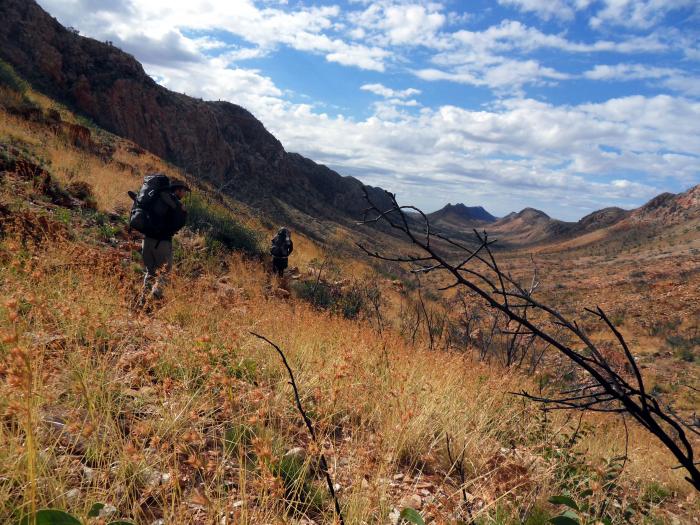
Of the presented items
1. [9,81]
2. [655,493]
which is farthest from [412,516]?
[9,81]

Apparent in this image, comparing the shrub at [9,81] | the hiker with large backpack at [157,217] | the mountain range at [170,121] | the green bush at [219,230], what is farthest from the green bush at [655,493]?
the shrub at [9,81]

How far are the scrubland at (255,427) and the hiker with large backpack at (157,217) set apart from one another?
3.89ft

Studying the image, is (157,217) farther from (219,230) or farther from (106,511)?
(219,230)

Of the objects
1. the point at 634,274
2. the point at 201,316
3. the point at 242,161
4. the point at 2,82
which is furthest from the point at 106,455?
the point at 242,161

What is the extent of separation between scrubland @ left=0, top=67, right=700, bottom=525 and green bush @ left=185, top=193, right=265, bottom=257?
4989mm

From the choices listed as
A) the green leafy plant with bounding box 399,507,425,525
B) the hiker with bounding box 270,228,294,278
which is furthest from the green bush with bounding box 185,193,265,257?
the green leafy plant with bounding box 399,507,425,525

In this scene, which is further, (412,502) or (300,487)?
(412,502)

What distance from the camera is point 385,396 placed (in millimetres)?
3137

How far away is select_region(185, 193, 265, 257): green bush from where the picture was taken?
36.2 feet

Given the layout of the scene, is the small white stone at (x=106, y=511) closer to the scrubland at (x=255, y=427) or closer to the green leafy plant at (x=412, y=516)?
the scrubland at (x=255, y=427)

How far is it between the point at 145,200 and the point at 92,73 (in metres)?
28.9

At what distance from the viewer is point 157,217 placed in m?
6.02

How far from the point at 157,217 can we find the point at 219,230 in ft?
17.9

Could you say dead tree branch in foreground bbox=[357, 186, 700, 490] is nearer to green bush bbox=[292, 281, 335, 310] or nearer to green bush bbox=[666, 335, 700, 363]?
green bush bbox=[292, 281, 335, 310]
